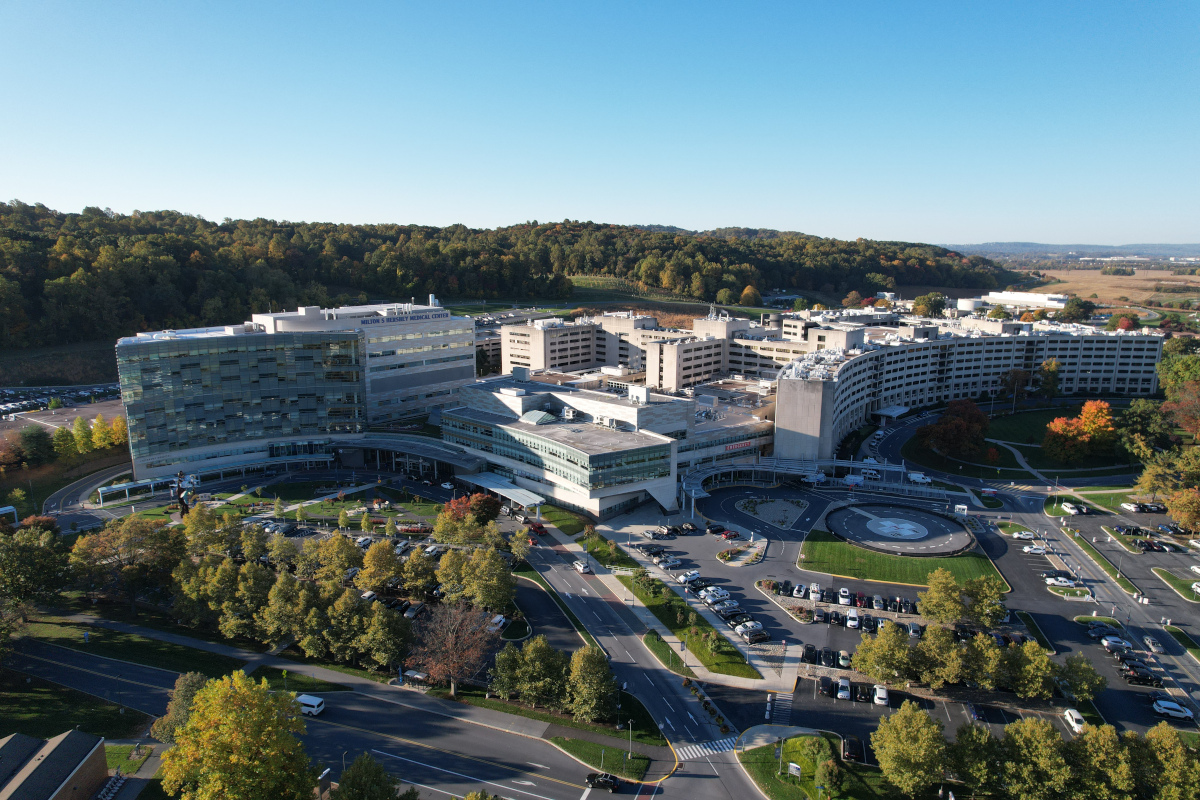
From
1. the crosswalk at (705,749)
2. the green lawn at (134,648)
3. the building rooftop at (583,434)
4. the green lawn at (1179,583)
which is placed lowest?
the green lawn at (134,648)

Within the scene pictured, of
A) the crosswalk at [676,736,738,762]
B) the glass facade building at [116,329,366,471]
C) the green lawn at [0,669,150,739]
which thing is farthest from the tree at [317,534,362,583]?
the glass facade building at [116,329,366,471]

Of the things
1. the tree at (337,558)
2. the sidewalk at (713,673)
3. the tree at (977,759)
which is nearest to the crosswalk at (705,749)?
the sidewalk at (713,673)

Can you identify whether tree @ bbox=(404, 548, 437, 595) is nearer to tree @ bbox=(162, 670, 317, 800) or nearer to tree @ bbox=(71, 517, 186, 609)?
tree @ bbox=(162, 670, 317, 800)

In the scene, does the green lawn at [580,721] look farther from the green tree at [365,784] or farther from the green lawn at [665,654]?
the green tree at [365,784]

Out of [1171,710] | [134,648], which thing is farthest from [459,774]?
[1171,710]

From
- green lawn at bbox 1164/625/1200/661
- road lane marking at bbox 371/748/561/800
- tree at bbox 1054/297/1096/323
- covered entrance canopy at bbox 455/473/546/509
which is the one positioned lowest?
road lane marking at bbox 371/748/561/800

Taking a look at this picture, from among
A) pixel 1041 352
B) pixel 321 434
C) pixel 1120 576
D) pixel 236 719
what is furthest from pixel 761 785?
pixel 1041 352

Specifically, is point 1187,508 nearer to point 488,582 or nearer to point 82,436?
point 488,582
